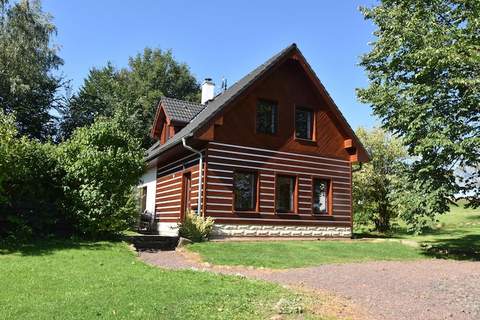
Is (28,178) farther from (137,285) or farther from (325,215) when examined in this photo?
(325,215)

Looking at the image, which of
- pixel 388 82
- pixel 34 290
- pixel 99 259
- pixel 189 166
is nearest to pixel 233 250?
pixel 99 259

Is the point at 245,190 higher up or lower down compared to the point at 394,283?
higher up

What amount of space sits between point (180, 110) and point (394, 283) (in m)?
15.2

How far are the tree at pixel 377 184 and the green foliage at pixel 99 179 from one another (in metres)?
15.4

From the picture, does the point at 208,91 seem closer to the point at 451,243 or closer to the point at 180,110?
the point at 180,110

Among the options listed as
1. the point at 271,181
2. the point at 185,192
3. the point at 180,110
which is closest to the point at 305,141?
the point at 271,181

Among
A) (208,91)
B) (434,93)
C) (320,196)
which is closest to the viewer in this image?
(434,93)

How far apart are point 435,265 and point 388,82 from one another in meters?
7.22

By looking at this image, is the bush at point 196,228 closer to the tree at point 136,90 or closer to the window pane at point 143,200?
the window pane at point 143,200

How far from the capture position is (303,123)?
Answer: 64.0 feet

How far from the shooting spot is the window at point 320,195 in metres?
19.2

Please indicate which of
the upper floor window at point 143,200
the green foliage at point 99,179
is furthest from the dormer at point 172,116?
the green foliage at point 99,179

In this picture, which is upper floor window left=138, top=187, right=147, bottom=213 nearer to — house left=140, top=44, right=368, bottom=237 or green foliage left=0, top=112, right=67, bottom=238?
house left=140, top=44, right=368, bottom=237

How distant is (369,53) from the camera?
17250mm
